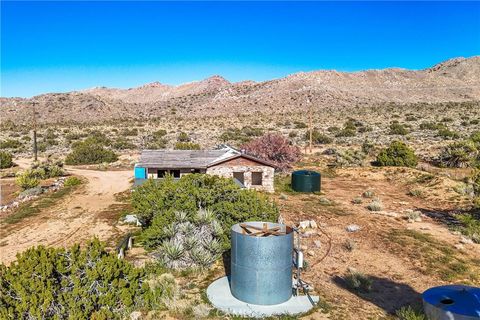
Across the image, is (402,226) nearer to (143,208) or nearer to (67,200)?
(143,208)

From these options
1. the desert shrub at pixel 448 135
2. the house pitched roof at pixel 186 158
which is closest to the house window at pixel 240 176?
the house pitched roof at pixel 186 158

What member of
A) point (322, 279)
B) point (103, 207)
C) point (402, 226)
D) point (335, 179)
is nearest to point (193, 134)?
point (335, 179)

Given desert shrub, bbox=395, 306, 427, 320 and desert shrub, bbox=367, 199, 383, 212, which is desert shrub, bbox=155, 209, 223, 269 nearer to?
desert shrub, bbox=395, 306, 427, 320

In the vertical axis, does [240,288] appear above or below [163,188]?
below

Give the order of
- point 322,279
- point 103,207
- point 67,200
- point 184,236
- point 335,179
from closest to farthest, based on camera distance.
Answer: point 322,279
point 184,236
point 103,207
point 67,200
point 335,179

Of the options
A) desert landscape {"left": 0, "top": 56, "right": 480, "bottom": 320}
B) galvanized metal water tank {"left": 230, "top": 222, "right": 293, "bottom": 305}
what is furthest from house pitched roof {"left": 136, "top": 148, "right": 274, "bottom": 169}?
galvanized metal water tank {"left": 230, "top": 222, "right": 293, "bottom": 305}

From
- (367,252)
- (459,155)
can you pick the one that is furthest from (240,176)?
(459,155)

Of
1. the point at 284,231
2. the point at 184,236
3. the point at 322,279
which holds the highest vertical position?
the point at 284,231
